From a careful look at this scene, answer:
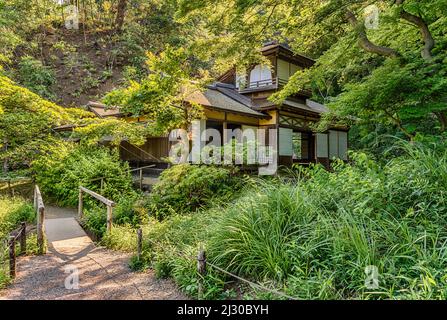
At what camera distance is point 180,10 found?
680 centimetres

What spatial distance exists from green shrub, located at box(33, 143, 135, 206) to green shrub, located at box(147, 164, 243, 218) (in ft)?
9.64

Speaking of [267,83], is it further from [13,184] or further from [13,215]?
[13,184]

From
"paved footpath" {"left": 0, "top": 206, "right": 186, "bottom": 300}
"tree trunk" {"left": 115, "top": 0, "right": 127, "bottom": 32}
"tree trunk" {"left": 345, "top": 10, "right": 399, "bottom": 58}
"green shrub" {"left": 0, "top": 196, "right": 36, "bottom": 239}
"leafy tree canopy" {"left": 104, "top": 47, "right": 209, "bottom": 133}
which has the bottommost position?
"paved footpath" {"left": 0, "top": 206, "right": 186, "bottom": 300}

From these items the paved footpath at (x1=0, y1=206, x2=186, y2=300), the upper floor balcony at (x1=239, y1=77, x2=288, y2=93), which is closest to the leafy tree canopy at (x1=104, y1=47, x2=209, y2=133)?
the paved footpath at (x1=0, y1=206, x2=186, y2=300)

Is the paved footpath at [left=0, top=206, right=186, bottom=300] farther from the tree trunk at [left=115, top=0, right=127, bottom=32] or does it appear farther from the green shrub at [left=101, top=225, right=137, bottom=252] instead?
the tree trunk at [left=115, top=0, right=127, bottom=32]

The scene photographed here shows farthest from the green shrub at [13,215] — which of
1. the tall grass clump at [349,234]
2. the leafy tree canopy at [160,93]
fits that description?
the tall grass clump at [349,234]

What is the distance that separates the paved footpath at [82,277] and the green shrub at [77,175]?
11.8 feet

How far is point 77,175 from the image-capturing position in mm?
11273

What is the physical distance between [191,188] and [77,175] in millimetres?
5595

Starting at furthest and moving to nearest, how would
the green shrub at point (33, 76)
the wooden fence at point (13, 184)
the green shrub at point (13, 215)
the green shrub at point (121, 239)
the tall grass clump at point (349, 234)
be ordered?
the green shrub at point (33, 76) → the wooden fence at point (13, 184) → the green shrub at point (13, 215) → the green shrub at point (121, 239) → the tall grass clump at point (349, 234)

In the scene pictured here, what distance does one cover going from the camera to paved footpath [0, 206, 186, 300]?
4.38 meters

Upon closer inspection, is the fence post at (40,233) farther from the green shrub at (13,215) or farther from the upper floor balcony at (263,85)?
the upper floor balcony at (263,85)

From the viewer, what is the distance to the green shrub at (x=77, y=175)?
1087cm
